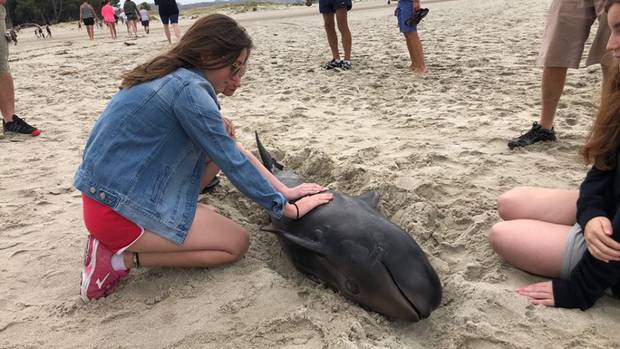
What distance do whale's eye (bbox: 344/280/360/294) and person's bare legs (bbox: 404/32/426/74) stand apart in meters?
4.75

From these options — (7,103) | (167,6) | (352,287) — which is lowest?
(352,287)

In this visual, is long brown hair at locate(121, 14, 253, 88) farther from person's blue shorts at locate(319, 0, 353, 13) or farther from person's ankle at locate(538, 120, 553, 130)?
person's blue shorts at locate(319, 0, 353, 13)

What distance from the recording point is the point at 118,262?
2.51 meters

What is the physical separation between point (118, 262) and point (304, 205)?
1.00m

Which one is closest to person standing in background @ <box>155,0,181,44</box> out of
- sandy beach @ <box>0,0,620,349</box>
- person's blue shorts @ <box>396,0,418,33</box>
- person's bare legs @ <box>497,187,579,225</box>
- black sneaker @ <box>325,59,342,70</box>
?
sandy beach @ <box>0,0,620,349</box>

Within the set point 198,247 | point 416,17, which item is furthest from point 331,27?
point 198,247

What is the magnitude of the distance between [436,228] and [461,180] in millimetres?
592

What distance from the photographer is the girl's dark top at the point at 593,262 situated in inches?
77.5

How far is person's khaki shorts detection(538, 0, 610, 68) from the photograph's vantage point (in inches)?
135

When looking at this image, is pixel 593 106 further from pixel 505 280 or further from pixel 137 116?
pixel 137 116

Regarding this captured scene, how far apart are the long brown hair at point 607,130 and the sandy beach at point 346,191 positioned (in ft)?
2.04

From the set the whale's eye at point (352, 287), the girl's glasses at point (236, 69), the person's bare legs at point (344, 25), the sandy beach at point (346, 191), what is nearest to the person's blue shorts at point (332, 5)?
the person's bare legs at point (344, 25)

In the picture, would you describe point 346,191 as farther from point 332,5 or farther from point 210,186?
point 332,5

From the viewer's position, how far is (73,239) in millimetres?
3018
